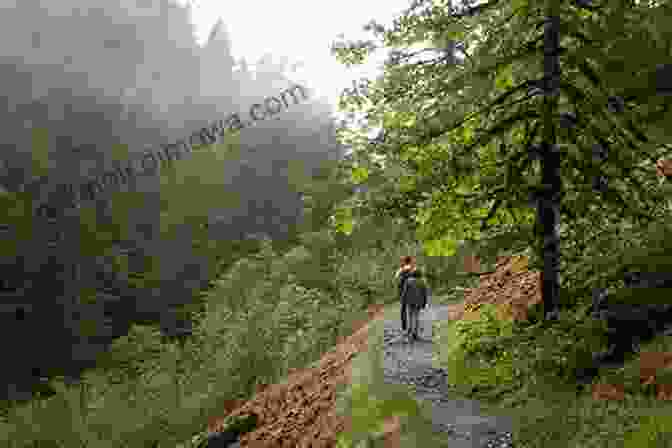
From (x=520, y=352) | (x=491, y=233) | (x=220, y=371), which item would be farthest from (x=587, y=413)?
(x=220, y=371)

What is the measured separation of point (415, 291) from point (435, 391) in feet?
11.9

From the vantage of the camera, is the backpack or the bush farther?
the backpack

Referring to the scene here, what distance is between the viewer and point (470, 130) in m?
9.15

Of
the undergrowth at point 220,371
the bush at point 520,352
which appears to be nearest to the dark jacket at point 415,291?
the bush at point 520,352

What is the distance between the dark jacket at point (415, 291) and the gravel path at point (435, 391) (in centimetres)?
88

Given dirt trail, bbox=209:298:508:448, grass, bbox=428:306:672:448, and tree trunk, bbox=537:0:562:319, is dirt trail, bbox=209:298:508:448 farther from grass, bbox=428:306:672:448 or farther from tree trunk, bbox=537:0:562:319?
tree trunk, bbox=537:0:562:319

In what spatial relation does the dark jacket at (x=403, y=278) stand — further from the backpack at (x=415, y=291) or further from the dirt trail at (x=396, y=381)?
the dirt trail at (x=396, y=381)

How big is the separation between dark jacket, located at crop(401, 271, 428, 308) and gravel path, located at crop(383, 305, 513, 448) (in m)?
0.88

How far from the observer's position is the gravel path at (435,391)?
309 inches

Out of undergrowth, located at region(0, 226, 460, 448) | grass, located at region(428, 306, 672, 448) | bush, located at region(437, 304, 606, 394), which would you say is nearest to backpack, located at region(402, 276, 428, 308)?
bush, located at region(437, 304, 606, 394)

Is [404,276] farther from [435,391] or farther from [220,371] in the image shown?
[220,371]

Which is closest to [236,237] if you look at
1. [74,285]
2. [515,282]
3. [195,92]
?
[74,285]

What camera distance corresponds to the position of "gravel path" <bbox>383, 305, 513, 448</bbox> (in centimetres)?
786

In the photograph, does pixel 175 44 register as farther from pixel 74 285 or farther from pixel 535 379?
pixel 535 379
